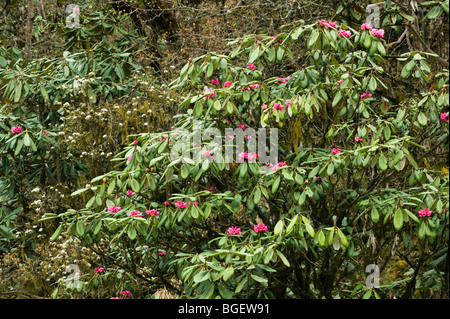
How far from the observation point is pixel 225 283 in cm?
267

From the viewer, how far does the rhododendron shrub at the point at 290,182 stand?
271 centimetres

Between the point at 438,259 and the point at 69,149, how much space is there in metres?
3.18

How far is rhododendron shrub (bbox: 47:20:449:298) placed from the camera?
271 cm

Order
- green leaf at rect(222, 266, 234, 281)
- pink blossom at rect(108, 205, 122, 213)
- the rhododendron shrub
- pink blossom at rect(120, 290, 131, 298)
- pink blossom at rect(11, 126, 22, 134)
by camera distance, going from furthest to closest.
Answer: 1. pink blossom at rect(11, 126, 22, 134)
2. pink blossom at rect(120, 290, 131, 298)
3. pink blossom at rect(108, 205, 122, 213)
4. the rhododendron shrub
5. green leaf at rect(222, 266, 234, 281)

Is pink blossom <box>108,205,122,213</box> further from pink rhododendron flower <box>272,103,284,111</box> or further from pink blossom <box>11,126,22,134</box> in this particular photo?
pink blossom <box>11,126,22,134</box>

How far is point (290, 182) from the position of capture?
2.84 m

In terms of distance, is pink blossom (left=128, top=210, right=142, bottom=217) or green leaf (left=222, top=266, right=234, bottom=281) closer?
green leaf (left=222, top=266, right=234, bottom=281)

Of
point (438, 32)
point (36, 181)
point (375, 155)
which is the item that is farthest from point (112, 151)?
point (438, 32)

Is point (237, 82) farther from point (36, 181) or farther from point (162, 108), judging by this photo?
point (36, 181)

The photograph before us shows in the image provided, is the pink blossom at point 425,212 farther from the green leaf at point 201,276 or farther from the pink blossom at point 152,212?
the pink blossom at point 152,212

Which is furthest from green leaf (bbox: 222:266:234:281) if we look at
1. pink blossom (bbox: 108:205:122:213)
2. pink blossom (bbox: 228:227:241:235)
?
pink blossom (bbox: 108:205:122:213)

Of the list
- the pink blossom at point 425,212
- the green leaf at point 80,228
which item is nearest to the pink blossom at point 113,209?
the green leaf at point 80,228
